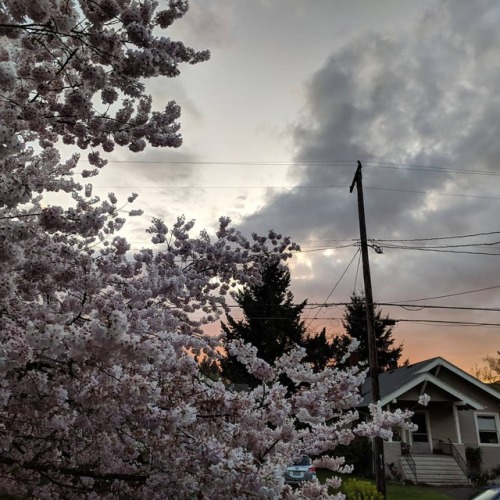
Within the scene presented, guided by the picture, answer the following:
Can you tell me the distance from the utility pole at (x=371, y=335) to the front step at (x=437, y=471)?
8362 mm

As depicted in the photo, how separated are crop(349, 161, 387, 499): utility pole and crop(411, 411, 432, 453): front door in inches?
394

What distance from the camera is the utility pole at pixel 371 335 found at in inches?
484

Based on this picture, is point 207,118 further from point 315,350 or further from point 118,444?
point 315,350

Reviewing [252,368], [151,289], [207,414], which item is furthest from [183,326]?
[207,414]

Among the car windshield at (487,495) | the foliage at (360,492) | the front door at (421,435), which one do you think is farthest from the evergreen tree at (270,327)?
the car windshield at (487,495)

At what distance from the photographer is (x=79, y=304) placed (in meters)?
5.27

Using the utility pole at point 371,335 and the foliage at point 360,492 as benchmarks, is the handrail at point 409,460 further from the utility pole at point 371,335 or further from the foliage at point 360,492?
the foliage at point 360,492

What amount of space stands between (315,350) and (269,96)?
67.2ft

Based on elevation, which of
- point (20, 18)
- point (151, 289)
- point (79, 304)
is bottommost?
point (79, 304)

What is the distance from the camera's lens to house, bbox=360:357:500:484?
2027 cm

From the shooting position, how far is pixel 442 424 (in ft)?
73.1

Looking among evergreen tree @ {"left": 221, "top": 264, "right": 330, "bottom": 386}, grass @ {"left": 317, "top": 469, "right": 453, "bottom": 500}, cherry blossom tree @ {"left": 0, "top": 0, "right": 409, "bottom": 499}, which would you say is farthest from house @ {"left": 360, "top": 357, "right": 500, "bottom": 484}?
cherry blossom tree @ {"left": 0, "top": 0, "right": 409, "bottom": 499}

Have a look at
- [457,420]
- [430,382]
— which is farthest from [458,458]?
[430,382]

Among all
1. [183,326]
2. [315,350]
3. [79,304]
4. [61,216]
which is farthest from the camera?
[315,350]
